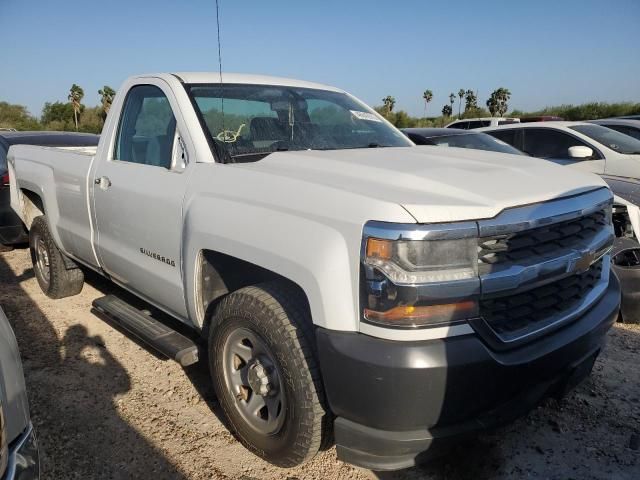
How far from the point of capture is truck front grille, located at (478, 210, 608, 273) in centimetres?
192

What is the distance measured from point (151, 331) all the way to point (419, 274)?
1913 millimetres

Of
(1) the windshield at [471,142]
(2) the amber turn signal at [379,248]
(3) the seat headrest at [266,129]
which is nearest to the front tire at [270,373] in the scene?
(2) the amber turn signal at [379,248]

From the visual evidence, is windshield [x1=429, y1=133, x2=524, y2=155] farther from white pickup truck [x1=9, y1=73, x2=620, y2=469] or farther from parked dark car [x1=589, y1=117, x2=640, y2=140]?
white pickup truck [x1=9, y1=73, x2=620, y2=469]

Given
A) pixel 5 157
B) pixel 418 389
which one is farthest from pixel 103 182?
pixel 5 157

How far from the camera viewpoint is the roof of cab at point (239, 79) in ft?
10.5

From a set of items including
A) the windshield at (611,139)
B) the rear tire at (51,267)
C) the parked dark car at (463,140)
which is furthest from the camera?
the windshield at (611,139)

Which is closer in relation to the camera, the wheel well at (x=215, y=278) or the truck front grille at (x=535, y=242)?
the truck front grille at (x=535, y=242)

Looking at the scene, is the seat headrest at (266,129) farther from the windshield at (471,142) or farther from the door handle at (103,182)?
the windshield at (471,142)

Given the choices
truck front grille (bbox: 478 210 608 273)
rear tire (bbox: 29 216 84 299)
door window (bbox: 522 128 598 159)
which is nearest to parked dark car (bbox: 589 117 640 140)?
door window (bbox: 522 128 598 159)

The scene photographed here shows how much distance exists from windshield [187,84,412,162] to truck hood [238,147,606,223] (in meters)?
0.27

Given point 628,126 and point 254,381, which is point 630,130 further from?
point 254,381

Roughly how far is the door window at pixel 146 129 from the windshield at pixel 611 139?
654 cm

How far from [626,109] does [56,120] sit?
4822 centimetres

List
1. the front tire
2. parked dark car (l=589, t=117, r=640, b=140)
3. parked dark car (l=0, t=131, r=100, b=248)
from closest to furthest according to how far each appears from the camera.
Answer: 1. the front tire
2. parked dark car (l=0, t=131, r=100, b=248)
3. parked dark car (l=589, t=117, r=640, b=140)
